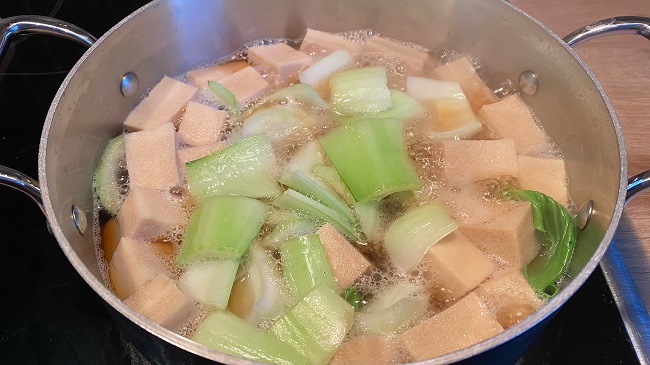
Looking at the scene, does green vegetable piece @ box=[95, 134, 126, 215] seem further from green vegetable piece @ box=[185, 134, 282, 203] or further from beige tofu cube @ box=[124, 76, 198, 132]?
green vegetable piece @ box=[185, 134, 282, 203]

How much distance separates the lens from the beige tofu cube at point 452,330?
74 centimetres

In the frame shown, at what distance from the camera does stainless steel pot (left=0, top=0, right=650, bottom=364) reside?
0.71m

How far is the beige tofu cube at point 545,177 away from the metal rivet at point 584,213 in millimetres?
32

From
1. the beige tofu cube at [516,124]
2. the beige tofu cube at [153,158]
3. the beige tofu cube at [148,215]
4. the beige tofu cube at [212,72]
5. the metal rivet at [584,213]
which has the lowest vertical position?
the beige tofu cube at [148,215]

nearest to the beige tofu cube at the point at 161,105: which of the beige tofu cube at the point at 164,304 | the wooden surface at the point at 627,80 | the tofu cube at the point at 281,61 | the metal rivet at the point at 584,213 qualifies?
the tofu cube at the point at 281,61

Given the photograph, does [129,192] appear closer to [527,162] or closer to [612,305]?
[527,162]

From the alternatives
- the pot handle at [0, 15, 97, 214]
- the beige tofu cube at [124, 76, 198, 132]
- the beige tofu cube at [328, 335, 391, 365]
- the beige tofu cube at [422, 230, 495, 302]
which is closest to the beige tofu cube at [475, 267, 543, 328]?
the beige tofu cube at [422, 230, 495, 302]

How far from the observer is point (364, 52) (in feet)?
3.96

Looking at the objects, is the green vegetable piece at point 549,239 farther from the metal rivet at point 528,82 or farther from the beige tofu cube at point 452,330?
the metal rivet at point 528,82

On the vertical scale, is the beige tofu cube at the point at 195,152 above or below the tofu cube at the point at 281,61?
below

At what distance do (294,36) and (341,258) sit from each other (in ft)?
1.99

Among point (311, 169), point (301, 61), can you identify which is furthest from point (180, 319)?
point (301, 61)

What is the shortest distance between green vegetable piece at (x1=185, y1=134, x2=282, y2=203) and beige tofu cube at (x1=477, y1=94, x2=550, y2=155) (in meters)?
0.43

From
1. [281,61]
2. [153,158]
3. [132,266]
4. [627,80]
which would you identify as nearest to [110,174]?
[153,158]
